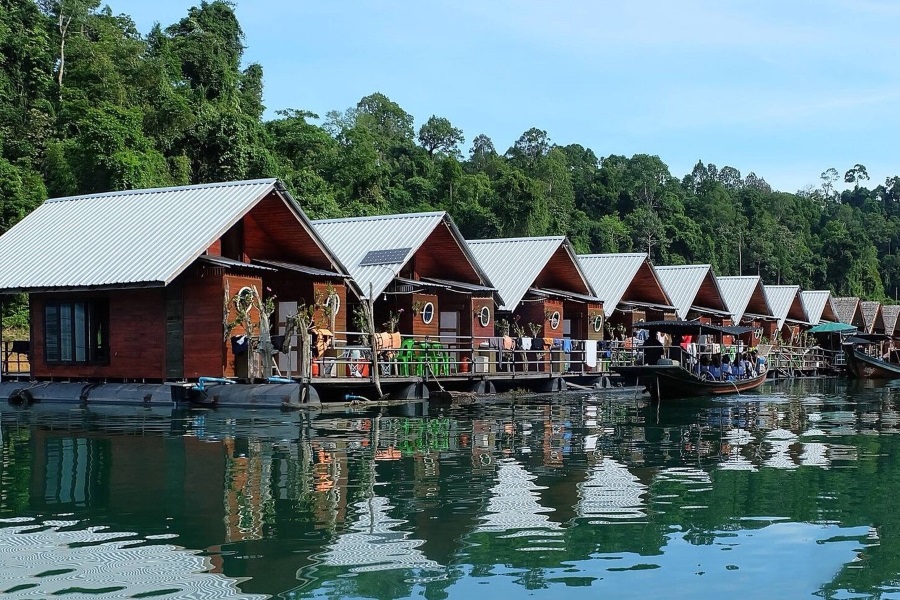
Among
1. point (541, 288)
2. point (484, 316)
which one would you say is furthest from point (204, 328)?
point (541, 288)

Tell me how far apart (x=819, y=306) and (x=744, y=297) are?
A: 42.9 feet

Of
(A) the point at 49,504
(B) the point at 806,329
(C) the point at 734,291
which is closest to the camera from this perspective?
(A) the point at 49,504

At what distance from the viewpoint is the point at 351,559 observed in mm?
7953

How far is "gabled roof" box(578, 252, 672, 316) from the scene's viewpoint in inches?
1666

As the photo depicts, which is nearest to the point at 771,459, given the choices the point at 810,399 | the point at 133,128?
the point at 810,399

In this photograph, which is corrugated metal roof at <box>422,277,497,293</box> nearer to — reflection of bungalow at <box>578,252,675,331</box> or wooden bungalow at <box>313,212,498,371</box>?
wooden bungalow at <box>313,212,498,371</box>

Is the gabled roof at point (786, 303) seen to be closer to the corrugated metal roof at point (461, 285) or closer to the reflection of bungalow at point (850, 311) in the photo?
the reflection of bungalow at point (850, 311)

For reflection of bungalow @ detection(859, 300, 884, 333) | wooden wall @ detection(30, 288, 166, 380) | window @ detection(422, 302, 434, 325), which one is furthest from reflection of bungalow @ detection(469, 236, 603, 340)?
reflection of bungalow @ detection(859, 300, 884, 333)

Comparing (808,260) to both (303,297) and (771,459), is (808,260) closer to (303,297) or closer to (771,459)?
(303,297)

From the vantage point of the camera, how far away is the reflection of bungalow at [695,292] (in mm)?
47250

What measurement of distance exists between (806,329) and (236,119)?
3409 cm

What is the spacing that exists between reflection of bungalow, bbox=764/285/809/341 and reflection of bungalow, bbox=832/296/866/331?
5841 mm

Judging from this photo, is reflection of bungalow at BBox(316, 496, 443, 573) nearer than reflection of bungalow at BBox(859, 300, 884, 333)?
Yes

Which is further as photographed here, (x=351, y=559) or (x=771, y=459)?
(x=771, y=459)
